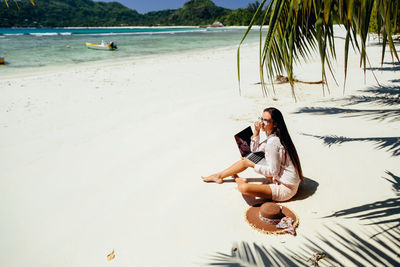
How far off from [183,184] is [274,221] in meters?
1.38

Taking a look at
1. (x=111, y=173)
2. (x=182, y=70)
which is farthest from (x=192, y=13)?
(x=111, y=173)

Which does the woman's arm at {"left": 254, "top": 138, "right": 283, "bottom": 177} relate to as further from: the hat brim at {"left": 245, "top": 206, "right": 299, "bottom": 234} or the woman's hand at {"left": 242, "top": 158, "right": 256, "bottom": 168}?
the hat brim at {"left": 245, "top": 206, "right": 299, "bottom": 234}

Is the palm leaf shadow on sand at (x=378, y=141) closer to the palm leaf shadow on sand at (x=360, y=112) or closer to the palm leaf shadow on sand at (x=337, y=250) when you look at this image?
the palm leaf shadow on sand at (x=360, y=112)

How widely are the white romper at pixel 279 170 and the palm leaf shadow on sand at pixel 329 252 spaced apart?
22.3 inches

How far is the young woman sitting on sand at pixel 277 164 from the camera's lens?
2.71 metres

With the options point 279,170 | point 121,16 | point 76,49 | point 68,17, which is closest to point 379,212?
point 279,170

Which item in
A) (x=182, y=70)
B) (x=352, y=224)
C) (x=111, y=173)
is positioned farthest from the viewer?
(x=182, y=70)

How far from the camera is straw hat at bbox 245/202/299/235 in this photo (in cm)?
250

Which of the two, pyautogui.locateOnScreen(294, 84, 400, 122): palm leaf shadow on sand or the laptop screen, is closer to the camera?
the laptop screen

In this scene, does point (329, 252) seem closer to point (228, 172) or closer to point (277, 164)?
point (277, 164)

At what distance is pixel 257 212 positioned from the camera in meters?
2.79

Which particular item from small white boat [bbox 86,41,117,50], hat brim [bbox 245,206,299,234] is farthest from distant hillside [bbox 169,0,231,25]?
hat brim [bbox 245,206,299,234]

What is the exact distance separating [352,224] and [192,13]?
6984 inches

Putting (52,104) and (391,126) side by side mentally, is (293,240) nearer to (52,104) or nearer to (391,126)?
(391,126)
